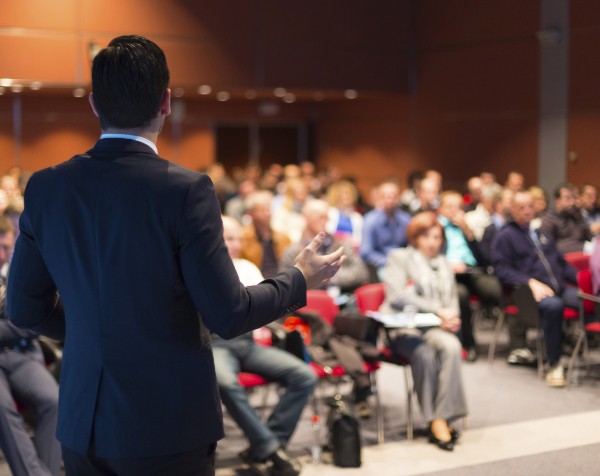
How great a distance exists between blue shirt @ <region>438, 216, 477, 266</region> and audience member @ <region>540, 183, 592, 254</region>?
100 centimetres

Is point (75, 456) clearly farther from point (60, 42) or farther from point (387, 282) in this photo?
point (60, 42)

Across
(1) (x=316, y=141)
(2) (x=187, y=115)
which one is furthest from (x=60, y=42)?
(1) (x=316, y=141)

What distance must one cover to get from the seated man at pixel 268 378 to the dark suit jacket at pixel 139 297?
10.1 feet

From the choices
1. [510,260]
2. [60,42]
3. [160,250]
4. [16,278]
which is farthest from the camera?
[60,42]

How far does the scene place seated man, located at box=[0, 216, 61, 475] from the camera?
4.43 metres

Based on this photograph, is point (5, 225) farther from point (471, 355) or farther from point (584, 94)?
point (584, 94)

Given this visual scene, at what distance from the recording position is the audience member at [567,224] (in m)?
9.27

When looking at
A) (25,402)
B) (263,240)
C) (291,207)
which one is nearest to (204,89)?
(291,207)

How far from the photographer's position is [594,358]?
811cm

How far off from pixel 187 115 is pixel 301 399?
1228 centimetres

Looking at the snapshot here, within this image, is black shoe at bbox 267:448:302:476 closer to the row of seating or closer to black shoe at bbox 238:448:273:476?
black shoe at bbox 238:448:273:476

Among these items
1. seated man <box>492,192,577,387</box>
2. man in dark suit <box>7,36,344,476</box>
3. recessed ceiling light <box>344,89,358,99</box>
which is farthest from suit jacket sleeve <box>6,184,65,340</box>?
recessed ceiling light <box>344,89,358,99</box>

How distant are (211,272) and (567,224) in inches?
322

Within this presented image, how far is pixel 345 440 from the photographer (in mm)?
5219
